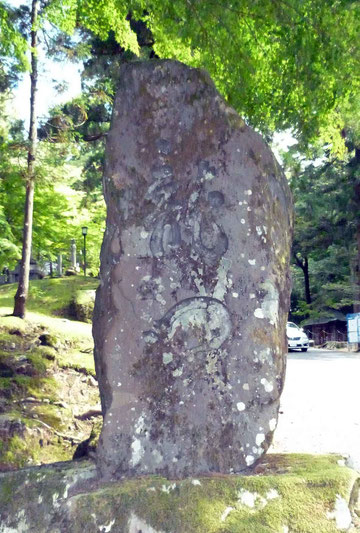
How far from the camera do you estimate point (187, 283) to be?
4223 millimetres

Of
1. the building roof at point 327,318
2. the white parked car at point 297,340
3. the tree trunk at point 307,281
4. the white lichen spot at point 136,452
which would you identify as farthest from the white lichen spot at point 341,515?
the tree trunk at point 307,281

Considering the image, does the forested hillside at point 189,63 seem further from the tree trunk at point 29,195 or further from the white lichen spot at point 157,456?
the white lichen spot at point 157,456

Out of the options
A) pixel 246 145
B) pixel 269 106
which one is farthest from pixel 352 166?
pixel 246 145

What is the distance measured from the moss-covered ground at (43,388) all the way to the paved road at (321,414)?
259 cm

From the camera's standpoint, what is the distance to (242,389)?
4.11 meters

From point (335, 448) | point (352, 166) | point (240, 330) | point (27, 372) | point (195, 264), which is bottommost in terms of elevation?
point (335, 448)

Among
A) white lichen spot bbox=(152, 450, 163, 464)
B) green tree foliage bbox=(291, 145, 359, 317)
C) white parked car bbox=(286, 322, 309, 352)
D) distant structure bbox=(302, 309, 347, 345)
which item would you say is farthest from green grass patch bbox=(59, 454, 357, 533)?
distant structure bbox=(302, 309, 347, 345)

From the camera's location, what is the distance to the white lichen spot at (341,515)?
3545 mm

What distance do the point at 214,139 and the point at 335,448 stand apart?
401 centimetres

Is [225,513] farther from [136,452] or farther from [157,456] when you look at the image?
[136,452]

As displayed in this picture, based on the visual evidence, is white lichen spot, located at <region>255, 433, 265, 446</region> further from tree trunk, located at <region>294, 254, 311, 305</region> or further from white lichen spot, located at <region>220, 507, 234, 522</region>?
tree trunk, located at <region>294, 254, 311, 305</region>

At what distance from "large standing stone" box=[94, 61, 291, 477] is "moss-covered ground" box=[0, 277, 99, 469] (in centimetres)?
274

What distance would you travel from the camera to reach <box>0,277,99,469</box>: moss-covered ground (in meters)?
6.54

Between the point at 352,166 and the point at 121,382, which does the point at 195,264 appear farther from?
the point at 352,166
